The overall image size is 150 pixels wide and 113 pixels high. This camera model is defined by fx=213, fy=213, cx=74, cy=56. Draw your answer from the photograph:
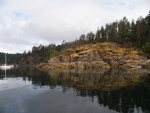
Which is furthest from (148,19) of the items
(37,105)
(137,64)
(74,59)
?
(37,105)

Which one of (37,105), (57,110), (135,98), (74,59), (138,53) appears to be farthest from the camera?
(74,59)

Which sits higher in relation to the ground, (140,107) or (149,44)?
(149,44)

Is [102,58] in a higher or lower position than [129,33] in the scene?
lower

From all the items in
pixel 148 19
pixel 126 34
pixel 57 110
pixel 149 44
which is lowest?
pixel 57 110

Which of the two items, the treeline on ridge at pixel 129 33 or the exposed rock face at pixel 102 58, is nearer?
the exposed rock face at pixel 102 58

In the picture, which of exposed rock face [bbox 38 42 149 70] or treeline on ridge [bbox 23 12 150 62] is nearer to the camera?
exposed rock face [bbox 38 42 149 70]

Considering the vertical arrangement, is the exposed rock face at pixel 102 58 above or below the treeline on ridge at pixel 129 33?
below

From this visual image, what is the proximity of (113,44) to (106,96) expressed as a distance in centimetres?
9457

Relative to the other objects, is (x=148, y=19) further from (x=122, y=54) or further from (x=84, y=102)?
(x=84, y=102)

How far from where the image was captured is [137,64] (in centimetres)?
10650

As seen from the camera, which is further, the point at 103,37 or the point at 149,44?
the point at 103,37

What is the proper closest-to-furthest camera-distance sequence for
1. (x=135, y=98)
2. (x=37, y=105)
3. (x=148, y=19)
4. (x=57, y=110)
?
(x=57, y=110), (x=37, y=105), (x=135, y=98), (x=148, y=19)

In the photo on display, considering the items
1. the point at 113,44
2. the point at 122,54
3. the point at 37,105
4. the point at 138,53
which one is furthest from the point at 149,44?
the point at 37,105

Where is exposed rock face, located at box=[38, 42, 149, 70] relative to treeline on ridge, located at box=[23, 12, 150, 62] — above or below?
below
